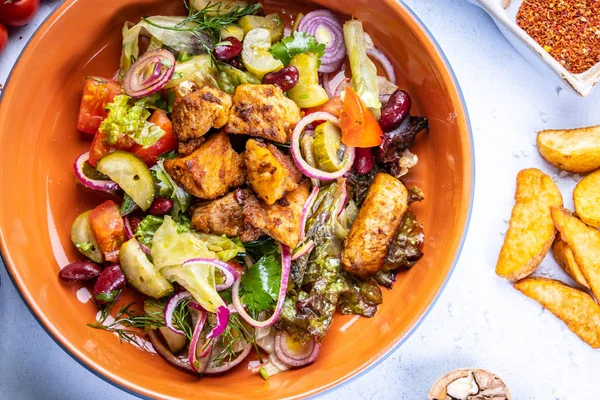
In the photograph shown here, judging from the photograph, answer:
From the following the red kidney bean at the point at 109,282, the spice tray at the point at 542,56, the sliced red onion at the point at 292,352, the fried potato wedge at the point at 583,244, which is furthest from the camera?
the fried potato wedge at the point at 583,244

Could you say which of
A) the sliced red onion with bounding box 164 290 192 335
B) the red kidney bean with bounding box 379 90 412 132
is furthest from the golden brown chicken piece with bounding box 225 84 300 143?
the sliced red onion with bounding box 164 290 192 335

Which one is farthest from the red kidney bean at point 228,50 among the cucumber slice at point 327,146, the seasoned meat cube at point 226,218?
the seasoned meat cube at point 226,218

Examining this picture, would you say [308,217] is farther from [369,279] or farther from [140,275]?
[140,275]

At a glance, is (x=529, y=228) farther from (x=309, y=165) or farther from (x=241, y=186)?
(x=241, y=186)

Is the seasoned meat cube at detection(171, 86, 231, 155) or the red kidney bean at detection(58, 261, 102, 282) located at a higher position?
the seasoned meat cube at detection(171, 86, 231, 155)

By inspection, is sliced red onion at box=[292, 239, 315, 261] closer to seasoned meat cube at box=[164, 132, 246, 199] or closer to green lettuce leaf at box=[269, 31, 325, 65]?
seasoned meat cube at box=[164, 132, 246, 199]

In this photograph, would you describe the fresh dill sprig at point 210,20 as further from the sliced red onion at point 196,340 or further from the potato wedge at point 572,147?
the potato wedge at point 572,147

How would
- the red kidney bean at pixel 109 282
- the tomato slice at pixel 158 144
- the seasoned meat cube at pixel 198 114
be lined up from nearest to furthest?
the seasoned meat cube at pixel 198 114 < the red kidney bean at pixel 109 282 < the tomato slice at pixel 158 144
